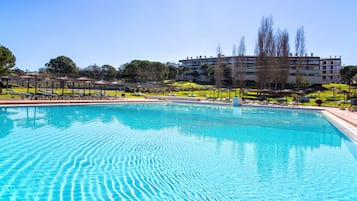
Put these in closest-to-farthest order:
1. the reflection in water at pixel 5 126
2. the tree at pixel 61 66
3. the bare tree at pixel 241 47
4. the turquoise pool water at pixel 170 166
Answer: the turquoise pool water at pixel 170 166 < the reflection in water at pixel 5 126 < the bare tree at pixel 241 47 < the tree at pixel 61 66

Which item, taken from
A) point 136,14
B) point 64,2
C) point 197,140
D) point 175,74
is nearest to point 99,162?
point 197,140

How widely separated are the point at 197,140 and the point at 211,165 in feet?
9.44

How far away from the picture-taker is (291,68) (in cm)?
4853

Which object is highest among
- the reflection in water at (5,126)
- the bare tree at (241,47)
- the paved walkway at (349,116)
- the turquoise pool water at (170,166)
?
the bare tree at (241,47)

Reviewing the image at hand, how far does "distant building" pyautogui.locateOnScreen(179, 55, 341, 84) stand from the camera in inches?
1743

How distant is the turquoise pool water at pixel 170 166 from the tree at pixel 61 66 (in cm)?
5293

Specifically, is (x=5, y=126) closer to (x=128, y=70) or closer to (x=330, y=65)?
(x=128, y=70)

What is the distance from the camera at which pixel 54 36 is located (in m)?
25.4

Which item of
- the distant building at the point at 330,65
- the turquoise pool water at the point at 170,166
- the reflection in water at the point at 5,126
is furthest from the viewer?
the distant building at the point at 330,65

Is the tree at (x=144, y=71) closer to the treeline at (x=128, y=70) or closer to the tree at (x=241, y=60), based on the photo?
the treeline at (x=128, y=70)

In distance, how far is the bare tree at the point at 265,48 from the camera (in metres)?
35.8

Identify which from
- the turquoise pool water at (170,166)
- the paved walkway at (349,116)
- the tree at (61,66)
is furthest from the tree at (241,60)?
the tree at (61,66)

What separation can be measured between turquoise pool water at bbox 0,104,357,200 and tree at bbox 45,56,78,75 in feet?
174

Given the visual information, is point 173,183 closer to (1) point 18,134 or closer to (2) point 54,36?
(1) point 18,134
